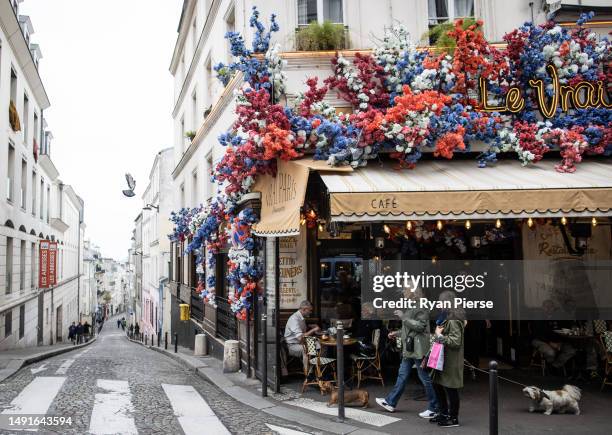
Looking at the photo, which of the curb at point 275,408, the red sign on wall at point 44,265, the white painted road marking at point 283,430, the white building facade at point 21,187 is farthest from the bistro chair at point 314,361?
the red sign on wall at point 44,265

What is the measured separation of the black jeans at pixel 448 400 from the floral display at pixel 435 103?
11.9 ft

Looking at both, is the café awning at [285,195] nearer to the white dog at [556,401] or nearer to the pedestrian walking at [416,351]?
the pedestrian walking at [416,351]

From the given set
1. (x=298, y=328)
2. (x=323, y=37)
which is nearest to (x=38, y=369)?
(x=298, y=328)

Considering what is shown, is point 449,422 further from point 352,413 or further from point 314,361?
point 314,361

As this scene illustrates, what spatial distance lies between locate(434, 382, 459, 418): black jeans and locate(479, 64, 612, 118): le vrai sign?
16.3ft

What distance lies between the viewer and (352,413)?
24.0ft

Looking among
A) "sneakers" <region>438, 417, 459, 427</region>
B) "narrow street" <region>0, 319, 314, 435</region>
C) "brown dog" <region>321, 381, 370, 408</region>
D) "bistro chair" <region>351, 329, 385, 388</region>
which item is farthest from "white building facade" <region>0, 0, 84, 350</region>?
"sneakers" <region>438, 417, 459, 427</region>

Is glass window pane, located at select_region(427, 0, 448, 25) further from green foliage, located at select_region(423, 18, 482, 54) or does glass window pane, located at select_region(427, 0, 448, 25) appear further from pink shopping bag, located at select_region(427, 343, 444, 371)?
pink shopping bag, located at select_region(427, 343, 444, 371)

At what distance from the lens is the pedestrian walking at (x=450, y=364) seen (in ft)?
21.6

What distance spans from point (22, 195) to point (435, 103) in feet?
59.6

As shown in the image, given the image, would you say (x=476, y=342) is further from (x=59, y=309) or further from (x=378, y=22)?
(x=59, y=309)

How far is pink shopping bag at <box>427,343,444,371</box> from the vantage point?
6.54 metres

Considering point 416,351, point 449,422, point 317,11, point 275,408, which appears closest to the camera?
point 449,422

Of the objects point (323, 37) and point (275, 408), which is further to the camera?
point (323, 37)
